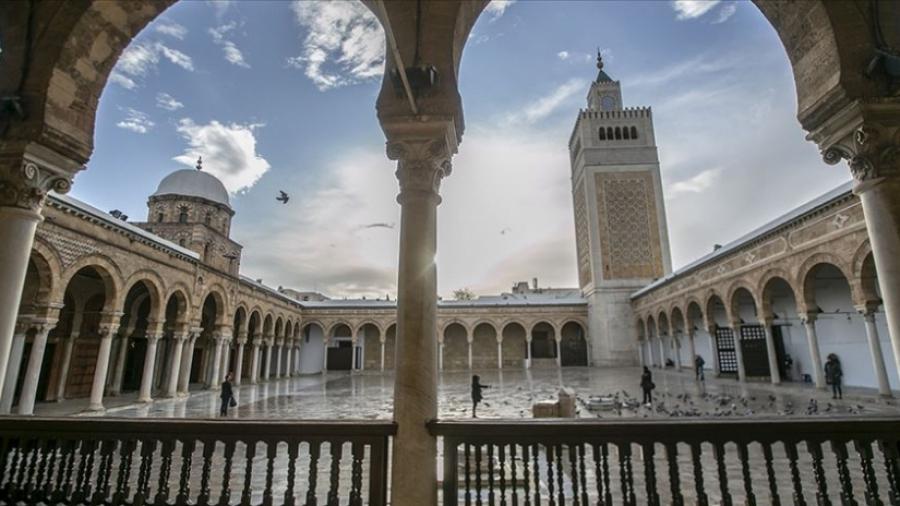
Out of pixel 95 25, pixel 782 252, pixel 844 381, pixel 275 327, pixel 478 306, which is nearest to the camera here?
pixel 95 25

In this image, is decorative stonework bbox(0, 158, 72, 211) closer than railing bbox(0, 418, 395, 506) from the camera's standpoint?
No

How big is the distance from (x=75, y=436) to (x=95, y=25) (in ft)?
11.5

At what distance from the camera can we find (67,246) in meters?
11.1

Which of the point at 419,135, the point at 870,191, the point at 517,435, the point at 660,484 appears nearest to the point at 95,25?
the point at 419,135

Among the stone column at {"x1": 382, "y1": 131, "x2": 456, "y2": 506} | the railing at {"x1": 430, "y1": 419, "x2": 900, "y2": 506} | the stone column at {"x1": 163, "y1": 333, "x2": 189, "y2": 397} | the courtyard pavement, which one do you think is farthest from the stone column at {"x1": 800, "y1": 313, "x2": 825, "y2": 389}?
the stone column at {"x1": 163, "y1": 333, "x2": 189, "y2": 397}

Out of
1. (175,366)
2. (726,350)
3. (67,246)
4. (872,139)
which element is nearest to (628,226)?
(726,350)

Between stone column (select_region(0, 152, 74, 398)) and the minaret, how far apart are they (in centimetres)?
3137

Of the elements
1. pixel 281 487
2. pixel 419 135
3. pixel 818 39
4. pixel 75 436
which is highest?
pixel 818 39

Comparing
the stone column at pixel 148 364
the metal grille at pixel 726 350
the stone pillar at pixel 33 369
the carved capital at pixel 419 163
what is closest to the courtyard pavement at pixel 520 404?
the stone column at pixel 148 364

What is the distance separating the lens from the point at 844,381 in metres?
16.3

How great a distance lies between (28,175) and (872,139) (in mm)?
6728

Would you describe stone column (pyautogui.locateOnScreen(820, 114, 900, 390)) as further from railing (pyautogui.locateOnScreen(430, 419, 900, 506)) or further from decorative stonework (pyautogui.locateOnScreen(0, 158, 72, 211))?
decorative stonework (pyautogui.locateOnScreen(0, 158, 72, 211))

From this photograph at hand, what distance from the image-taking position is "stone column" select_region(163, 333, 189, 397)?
15602 millimetres

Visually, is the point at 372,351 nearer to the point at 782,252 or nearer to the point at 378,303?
the point at 378,303
